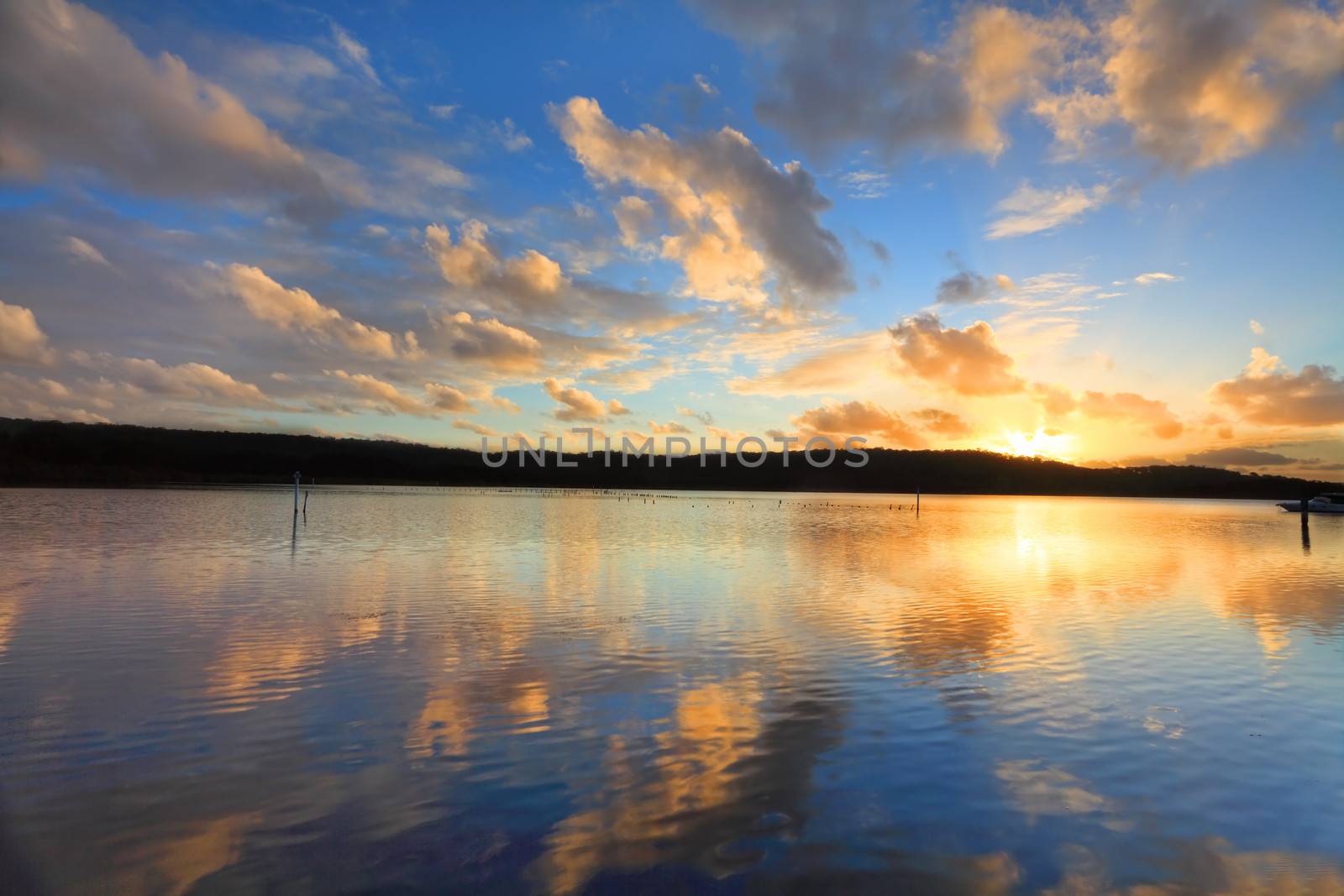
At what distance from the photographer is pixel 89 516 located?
56156mm

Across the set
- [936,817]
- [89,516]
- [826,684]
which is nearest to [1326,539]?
[826,684]

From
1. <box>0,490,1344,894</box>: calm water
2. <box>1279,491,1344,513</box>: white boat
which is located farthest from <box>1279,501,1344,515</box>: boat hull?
<box>0,490,1344,894</box>: calm water

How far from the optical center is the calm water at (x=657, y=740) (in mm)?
7188

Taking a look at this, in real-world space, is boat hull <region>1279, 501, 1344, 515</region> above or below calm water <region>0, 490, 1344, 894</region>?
above

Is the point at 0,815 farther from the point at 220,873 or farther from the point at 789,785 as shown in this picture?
the point at 789,785

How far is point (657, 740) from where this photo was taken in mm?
10672

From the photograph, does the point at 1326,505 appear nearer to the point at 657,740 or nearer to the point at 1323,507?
the point at 1323,507

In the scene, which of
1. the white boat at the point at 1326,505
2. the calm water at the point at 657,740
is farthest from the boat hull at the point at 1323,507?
the calm water at the point at 657,740

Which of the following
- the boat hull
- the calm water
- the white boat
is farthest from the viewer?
the white boat

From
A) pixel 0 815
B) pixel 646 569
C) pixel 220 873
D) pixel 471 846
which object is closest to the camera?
pixel 220 873

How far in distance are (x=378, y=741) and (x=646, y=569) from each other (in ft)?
72.9

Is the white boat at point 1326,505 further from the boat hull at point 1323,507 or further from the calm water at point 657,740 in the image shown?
the calm water at point 657,740

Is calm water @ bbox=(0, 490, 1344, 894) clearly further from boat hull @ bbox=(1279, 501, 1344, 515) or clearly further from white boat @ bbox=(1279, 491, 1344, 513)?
white boat @ bbox=(1279, 491, 1344, 513)

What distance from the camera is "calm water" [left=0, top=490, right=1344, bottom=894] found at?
23.6ft
